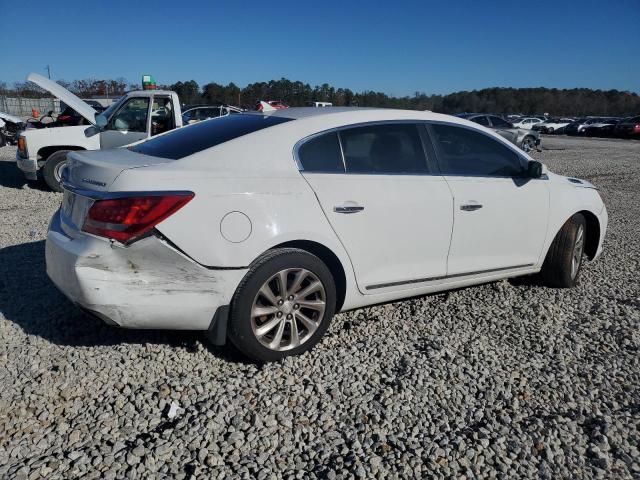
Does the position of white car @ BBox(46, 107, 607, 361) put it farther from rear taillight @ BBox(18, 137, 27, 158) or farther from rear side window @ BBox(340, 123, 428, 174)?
rear taillight @ BBox(18, 137, 27, 158)

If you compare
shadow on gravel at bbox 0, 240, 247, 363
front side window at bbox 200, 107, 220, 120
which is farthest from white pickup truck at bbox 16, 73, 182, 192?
front side window at bbox 200, 107, 220, 120

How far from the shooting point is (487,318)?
13.2 feet

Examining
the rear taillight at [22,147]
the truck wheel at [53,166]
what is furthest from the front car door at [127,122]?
the rear taillight at [22,147]

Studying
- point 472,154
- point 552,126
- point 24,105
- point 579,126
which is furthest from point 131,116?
point 24,105

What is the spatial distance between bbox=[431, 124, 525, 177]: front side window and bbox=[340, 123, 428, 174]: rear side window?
0.21 metres

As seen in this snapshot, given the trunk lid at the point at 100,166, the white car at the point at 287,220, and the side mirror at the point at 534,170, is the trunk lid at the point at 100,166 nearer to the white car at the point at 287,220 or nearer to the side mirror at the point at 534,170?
the white car at the point at 287,220

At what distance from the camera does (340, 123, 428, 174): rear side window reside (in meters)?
3.45

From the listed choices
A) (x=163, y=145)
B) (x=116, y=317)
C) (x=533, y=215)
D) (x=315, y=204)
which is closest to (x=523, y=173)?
(x=533, y=215)

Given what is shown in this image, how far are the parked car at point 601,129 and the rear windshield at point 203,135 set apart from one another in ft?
139

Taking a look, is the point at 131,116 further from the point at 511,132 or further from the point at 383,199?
the point at 511,132

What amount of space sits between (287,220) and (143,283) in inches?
34.5

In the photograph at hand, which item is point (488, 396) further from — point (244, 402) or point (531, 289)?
point (531, 289)

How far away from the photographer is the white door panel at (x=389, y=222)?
3.25 metres

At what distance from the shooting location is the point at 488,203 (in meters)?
3.90
